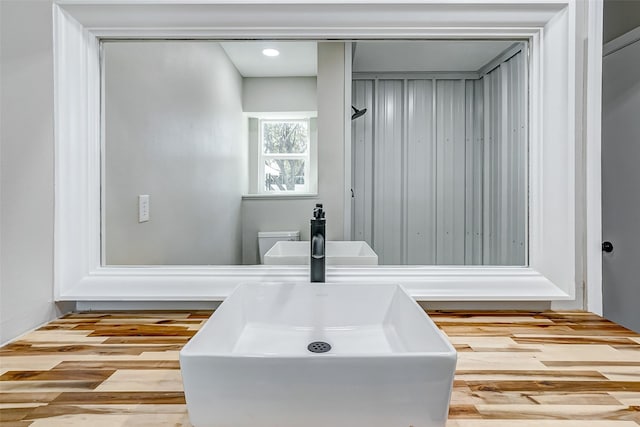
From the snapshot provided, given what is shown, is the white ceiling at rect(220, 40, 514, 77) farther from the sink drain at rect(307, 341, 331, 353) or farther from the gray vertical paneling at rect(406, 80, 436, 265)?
the sink drain at rect(307, 341, 331, 353)

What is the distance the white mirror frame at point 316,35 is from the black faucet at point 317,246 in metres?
0.10

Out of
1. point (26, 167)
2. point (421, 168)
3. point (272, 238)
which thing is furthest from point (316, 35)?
point (26, 167)

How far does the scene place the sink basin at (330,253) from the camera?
1.19m

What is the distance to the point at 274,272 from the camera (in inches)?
45.5

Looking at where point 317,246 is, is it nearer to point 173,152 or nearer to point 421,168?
point 421,168

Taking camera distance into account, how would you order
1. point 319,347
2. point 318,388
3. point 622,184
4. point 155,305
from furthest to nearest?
point 622,184, point 155,305, point 319,347, point 318,388

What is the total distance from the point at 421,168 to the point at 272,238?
0.50 meters

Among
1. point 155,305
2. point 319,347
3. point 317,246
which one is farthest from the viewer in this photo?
point 155,305

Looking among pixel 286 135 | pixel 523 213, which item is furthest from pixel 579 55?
pixel 286 135

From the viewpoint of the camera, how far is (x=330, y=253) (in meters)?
1.19

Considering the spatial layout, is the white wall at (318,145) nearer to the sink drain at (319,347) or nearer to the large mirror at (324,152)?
the large mirror at (324,152)

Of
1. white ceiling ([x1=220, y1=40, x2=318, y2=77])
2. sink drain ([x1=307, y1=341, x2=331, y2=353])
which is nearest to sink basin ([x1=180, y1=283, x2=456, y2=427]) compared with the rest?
sink drain ([x1=307, y1=341, x2=331, y2=353])

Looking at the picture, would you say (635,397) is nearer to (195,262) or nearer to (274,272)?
(274,272)

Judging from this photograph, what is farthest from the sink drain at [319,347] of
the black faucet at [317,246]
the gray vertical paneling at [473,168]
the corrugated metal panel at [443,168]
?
the gray vertical paneling at [473,168]
